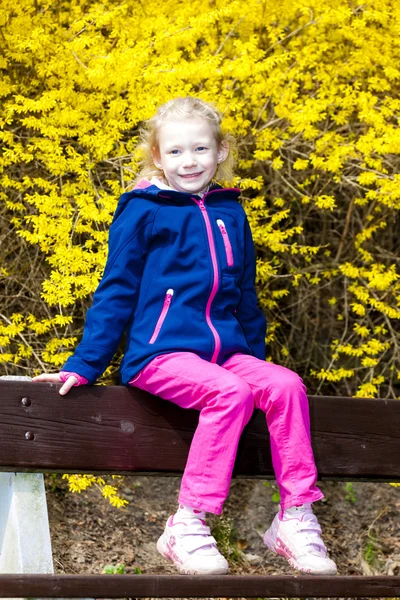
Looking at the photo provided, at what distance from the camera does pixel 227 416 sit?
2445 millimetres

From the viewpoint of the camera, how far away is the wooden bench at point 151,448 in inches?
87.4

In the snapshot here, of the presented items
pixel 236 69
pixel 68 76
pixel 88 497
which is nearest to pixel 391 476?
pixel 236 69

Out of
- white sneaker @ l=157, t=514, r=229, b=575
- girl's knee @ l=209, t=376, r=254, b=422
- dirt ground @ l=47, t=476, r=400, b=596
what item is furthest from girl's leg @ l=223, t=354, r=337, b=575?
dirt ground @ l=47, t=476, r=400, b=596

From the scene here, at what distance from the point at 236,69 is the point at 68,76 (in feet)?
2.38

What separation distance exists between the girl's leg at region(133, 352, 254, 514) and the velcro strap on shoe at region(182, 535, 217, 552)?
0.08 meters

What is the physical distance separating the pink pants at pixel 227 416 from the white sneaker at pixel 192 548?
0.20ft

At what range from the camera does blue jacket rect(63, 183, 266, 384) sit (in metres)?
2.58

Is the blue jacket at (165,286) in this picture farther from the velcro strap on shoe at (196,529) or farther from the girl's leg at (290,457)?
the velcro strap on shoe at (196,529)

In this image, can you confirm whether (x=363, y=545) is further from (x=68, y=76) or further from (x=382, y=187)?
(x=68, y=76)

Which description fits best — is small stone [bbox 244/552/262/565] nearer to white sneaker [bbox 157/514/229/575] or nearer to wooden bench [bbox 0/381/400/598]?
wooden bench [bbox 0/381/400/598]

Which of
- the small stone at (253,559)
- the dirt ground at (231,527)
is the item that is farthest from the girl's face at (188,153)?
the small stone at (253,559)

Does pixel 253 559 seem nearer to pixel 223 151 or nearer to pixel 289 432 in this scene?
pixel 289 432

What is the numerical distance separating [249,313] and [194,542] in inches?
32.2

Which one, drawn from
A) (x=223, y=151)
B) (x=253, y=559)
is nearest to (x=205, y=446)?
(x=223, y=151)
